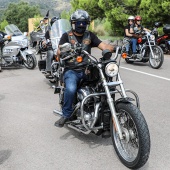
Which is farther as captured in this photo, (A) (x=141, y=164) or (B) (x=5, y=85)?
(B) (x=5, y=85)

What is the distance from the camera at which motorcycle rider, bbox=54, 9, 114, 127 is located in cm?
484

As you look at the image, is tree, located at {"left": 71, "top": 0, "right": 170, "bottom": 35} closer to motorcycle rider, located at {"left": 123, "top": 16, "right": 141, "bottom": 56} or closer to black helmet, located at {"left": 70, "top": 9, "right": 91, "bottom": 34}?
motorcycle rider, located at {"left": 123, "top": 16, "right": 141, "bottom": 56}

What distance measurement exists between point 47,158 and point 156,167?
135 centimetres

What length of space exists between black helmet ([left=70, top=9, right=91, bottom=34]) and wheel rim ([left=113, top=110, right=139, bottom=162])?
1538 millimetres

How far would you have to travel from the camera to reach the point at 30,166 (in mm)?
4211

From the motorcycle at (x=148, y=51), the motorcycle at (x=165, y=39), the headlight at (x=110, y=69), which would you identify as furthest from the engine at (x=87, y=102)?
the motorcycle at (x=165, y=39)

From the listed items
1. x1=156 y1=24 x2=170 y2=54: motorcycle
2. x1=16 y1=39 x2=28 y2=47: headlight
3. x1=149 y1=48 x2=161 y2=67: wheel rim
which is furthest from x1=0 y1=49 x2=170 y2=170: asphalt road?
x1=156 y1=24 x2=170 y2=54: motorcycle

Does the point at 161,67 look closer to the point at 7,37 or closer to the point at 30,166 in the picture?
the point at 7,37

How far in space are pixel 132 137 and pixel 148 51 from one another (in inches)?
305

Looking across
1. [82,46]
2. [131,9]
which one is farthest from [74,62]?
[131,9]

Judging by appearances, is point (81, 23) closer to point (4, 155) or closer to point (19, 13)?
point (4, 155)

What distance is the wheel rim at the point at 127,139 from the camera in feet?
13.4

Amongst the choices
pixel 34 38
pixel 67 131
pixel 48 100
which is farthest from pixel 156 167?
pixel 34 38

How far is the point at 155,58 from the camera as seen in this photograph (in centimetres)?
1107
